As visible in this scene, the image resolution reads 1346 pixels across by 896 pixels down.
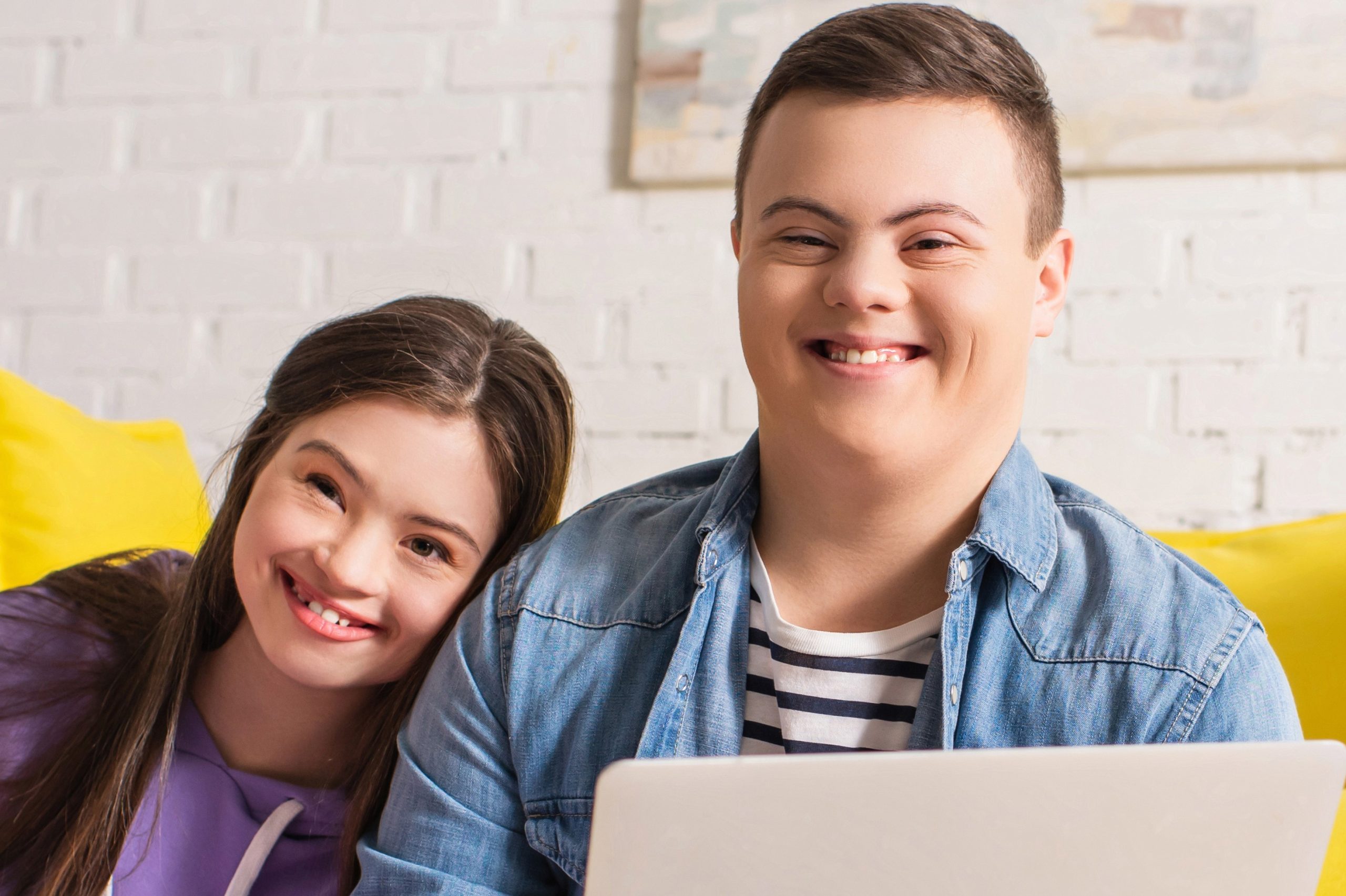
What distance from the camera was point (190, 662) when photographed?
1.21 metres

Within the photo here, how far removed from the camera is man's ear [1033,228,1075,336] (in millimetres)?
1012

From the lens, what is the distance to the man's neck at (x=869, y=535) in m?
0.97

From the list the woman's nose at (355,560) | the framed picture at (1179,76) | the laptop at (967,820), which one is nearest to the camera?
the laptop at (967,820)

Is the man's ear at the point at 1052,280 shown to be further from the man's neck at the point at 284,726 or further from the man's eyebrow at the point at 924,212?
the man's neck at the point at 284,726

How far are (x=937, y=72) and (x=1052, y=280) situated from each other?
0.74 ft

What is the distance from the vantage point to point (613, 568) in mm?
1044

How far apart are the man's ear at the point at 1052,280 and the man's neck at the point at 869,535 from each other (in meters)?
0.11

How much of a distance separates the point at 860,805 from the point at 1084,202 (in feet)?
4.23

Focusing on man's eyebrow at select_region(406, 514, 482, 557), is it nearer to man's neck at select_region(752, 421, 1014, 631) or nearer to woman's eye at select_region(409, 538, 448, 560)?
woman's eye at select_region(409, 538, 448, 560)

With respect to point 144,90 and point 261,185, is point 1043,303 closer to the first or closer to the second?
point 261,185

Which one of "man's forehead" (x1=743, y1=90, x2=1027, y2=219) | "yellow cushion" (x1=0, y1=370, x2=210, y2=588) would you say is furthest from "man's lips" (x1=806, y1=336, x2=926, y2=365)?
"yellow cushion" (x1=0, y1=370, x2=210, y2=588)

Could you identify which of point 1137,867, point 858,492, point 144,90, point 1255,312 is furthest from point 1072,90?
point 144,90

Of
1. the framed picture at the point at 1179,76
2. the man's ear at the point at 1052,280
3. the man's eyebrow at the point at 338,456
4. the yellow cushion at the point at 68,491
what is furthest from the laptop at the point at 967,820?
the framed picture at the point at 1179,76

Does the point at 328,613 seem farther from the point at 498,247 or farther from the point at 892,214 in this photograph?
the point at 498,247
